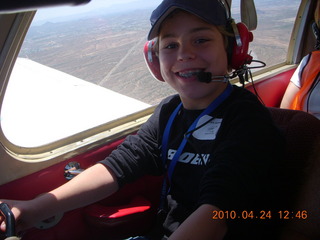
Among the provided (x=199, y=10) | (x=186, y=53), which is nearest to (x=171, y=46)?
(x=186, y=53)

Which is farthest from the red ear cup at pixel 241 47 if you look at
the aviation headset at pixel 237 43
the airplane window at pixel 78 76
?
the airplane window at pixel 78 76

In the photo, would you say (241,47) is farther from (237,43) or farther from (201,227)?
(201,227)

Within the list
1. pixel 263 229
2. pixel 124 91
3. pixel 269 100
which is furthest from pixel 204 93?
pixel 269 100

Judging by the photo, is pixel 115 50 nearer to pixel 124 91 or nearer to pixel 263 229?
pixel 124 91

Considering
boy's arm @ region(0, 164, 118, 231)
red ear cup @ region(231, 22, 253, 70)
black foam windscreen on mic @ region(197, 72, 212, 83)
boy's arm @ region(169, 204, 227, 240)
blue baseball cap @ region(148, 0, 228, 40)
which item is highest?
blue baseball cap @ region(148, 0, 228, 40)

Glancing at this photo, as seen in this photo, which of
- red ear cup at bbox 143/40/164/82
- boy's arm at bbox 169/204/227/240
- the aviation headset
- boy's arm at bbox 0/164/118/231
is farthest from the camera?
red ear cup at bbox 143/40/164/82

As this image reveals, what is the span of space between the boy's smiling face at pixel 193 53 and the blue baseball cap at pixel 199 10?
42 millimetres

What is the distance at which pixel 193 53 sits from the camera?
131cm

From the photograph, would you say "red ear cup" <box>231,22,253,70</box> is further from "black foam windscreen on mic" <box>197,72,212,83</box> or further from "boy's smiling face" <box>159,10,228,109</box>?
"black foam windscreen on mic" <box>197,72,212,83</box>

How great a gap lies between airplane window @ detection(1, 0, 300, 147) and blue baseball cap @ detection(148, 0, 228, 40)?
1.40ft

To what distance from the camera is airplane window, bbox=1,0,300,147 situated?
154 cm

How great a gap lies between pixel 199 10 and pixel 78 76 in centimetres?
88

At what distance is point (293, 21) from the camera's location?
3.08 meters

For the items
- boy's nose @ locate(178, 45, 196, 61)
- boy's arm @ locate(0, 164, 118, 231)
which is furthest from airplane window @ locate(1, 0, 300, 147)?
boy's nose @ locate(178, 45, 196, 61)
